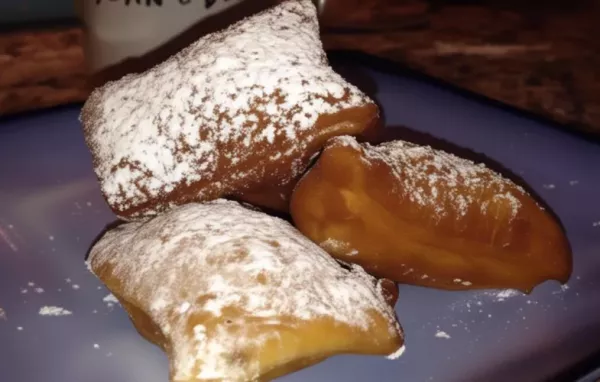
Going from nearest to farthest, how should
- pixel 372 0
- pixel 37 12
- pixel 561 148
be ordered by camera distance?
1. pixel 561 148
2. pixel 37 12
3. pixel 372 0

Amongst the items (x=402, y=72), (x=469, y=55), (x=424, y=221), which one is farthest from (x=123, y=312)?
(x=469, y=55)

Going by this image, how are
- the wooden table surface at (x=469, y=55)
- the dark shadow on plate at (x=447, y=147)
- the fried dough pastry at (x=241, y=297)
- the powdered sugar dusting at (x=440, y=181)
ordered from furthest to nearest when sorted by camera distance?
the wooden table surface at (x=469, y=55) → the dark shadow on plate at (x=447, y=147) → the powdered sugar dusting at (x=440, y=181) → the fried dough pastry at (x=241, y=297)

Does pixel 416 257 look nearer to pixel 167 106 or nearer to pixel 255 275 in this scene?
pixel 255 275

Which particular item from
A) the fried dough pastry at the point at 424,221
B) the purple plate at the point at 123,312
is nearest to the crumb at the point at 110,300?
the purple plate at the point at 123,312

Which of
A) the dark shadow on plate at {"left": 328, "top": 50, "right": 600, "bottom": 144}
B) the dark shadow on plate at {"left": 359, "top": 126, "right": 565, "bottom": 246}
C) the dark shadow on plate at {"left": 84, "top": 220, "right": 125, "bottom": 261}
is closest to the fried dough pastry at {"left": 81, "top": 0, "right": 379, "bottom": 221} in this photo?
the dark shadow on plate at {"left": 84, "top": 220, "right": 125, "bottom": 261}

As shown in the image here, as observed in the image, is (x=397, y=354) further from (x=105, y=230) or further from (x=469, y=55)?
(x=469, y=55)

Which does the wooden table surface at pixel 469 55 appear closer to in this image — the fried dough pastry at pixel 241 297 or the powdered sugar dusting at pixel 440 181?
the powdered sugar dusting at pixel 440 181

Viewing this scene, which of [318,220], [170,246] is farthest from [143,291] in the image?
[318,220]
